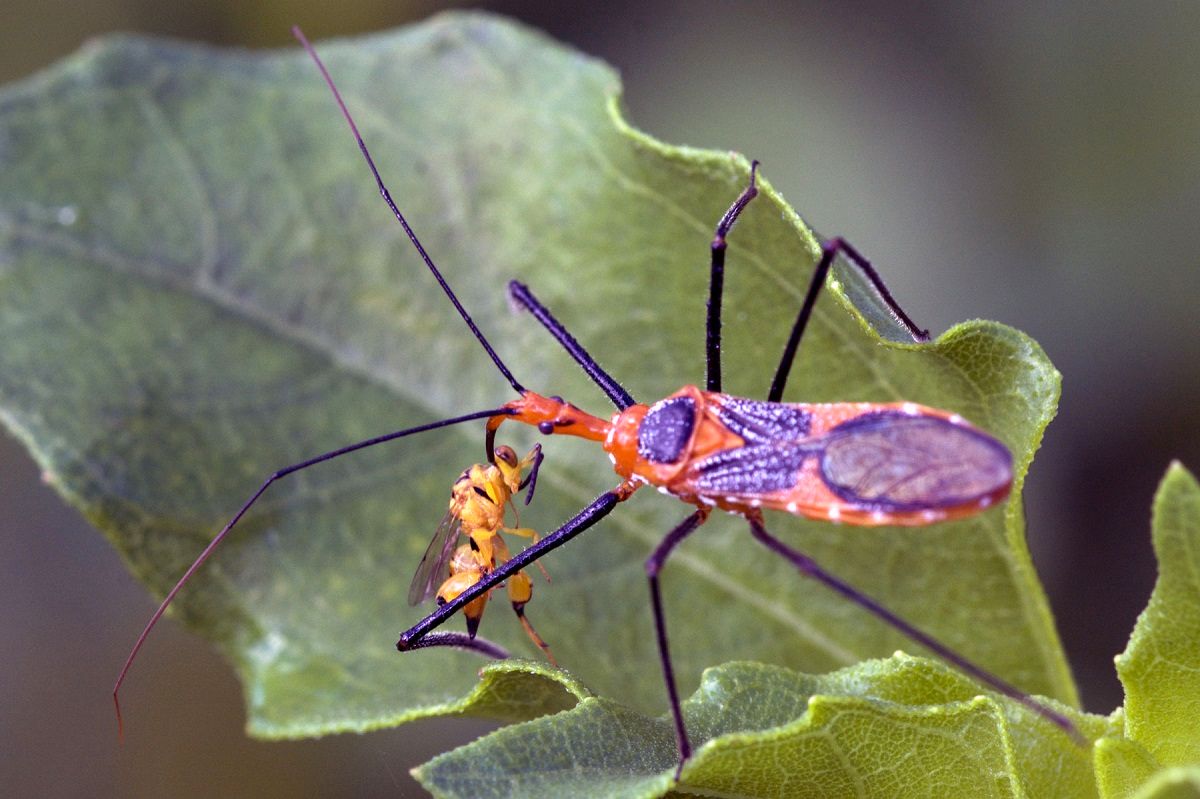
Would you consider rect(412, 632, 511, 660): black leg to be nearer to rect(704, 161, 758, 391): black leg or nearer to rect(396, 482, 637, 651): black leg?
rect(396, 482, 637, 651): black leg

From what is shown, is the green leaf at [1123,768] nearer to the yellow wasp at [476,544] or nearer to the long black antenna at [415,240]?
the yellow wasp at [476,544]

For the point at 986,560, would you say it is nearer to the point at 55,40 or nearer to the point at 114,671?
the point at 114,671

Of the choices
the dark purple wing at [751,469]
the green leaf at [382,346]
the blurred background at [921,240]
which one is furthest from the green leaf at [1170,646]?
the blurred background at [921,240]

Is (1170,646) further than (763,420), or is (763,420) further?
(763,420)

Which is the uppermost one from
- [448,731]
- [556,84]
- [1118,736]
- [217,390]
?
[556,84]

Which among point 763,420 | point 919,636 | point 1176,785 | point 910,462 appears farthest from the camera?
point 763,420

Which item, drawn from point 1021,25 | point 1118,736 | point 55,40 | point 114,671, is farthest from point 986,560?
point 55,40

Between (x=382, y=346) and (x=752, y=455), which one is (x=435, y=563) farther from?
(x=752, y=455)

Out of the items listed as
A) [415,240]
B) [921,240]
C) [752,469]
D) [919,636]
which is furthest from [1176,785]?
[921,240]
